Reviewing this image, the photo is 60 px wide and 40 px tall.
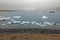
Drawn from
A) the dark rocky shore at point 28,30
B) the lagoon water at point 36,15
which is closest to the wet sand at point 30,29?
the dark rocky shore at point 28,30

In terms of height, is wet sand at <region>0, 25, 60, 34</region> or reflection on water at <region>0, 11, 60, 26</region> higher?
reflection on water at <region>0, 11, 60, 26</region>

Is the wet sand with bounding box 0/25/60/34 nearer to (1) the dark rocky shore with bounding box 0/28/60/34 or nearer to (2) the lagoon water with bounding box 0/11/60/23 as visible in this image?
(1) the dark rocky shore with bounding box 0/28/60/34

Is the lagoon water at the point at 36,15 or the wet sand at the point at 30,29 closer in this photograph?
the wet sand at the point at 30,29

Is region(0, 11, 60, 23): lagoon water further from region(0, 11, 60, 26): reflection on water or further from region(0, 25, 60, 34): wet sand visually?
region(0, 25, 60, 34): wet sand

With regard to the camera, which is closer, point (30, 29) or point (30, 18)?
point (30, 29)

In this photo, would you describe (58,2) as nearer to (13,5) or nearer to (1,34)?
(13,5)

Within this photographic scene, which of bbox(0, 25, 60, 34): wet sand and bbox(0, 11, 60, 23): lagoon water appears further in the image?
bbox(0, 11, 60, 23): lagoon water

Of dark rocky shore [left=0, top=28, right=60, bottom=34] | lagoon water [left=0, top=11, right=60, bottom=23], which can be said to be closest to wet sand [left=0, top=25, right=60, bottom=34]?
dark rocky shore [left=0, top=28, right=60, bottom=34]

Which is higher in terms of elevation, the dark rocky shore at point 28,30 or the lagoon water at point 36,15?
the lagoon water at point 36,15

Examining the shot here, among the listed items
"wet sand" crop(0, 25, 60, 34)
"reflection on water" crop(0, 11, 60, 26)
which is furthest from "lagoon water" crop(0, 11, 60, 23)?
"wet sand" crop(0, 25, 60, 34)

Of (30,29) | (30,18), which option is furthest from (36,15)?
(30,29)

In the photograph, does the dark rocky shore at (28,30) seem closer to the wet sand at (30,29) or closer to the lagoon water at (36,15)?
the wet sand at (30,29)

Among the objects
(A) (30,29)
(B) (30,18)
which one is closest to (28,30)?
(A) (30,29)

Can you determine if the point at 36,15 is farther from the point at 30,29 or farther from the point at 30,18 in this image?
the point at 30,29
